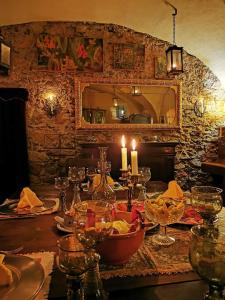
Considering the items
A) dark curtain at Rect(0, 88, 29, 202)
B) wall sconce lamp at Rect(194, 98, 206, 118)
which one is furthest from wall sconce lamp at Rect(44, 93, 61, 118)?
wall sconce lamp at Rect(194, 98, 206, 118)

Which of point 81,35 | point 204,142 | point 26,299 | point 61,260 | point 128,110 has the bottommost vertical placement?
point 26,299

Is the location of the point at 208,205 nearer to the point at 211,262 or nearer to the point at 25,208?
the point at 211,262

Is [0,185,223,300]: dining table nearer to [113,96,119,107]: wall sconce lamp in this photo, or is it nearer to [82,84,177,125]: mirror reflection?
[82,84,177,125]: mirror reflection

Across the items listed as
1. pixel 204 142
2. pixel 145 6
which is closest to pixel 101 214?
pixel 145 6

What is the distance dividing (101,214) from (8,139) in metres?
3.65

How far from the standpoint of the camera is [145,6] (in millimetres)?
3387

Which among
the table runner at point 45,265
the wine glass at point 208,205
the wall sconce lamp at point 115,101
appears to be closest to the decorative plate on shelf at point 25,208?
the table runner at point 45,265

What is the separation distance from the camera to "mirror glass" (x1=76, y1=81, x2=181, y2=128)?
4.23 meters

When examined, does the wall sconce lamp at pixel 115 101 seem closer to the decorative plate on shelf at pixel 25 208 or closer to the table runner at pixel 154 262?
the decorative plate on shelf at pixel 25 208

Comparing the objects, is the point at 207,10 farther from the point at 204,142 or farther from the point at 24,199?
the point at 24,199

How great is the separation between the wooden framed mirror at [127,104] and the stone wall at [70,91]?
124mm

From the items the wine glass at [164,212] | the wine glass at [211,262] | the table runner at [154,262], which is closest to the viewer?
the wine glass at [211,262]

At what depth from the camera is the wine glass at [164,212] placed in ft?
3.30

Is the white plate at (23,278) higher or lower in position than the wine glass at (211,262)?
lower
